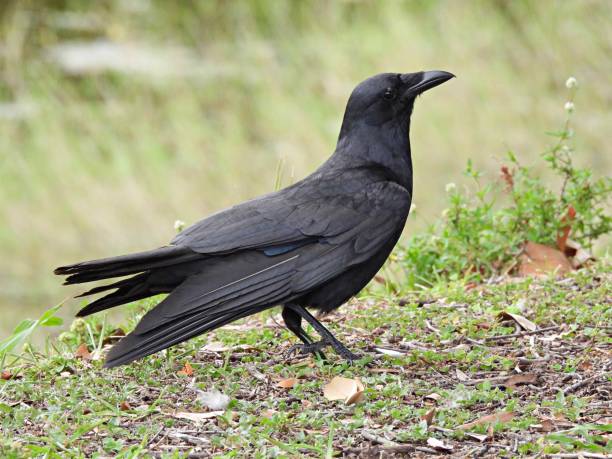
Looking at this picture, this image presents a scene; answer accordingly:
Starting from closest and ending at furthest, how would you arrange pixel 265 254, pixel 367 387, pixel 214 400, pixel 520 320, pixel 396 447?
1. pixel 396 447
2. pixel 214 400
3. pixel 367 387
4. pixel 265 254
5. pixel 520 320

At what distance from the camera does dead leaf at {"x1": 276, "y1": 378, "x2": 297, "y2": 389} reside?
350 centimetres

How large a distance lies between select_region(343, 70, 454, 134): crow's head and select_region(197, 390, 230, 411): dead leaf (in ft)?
4.91

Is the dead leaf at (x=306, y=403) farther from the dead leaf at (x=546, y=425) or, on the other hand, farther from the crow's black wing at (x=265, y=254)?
the dead leaf at (x=546, y=425)

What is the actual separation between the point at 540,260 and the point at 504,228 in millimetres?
247

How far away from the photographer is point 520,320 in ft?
13.5

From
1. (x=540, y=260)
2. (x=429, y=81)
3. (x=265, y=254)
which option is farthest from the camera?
(x=540, y=260)

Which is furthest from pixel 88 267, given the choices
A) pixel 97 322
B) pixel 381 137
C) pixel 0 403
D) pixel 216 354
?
pixel 381 137

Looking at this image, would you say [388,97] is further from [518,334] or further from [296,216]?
[518,334]

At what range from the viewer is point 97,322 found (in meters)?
4.50

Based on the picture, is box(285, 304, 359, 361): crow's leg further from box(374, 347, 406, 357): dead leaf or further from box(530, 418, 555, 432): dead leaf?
box(530, 418, 555, 432): dead leaf

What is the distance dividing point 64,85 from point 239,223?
26.4ft

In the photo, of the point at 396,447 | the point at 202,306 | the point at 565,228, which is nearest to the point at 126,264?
the point at 202,306

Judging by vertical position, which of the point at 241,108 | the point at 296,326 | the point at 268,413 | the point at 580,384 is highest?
the point at 241,108

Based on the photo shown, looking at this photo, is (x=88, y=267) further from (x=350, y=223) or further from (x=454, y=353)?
(x=454, y=353)
